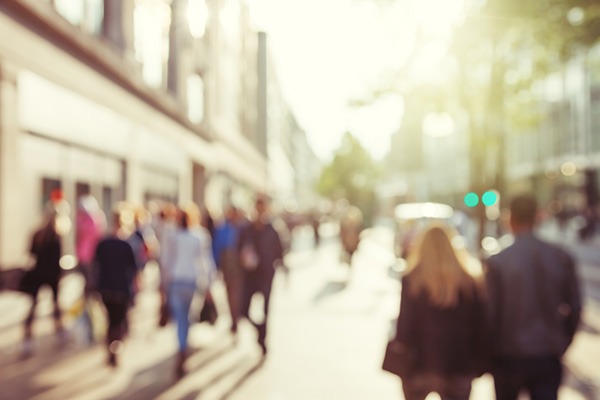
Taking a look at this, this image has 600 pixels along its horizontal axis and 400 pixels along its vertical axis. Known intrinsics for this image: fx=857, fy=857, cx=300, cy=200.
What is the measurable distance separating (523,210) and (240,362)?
5.44 metres

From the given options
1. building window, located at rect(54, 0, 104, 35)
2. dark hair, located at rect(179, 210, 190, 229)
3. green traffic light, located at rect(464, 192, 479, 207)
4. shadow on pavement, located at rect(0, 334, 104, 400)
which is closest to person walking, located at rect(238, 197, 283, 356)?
dark hair, located at rect(179, 210, 190, 229)

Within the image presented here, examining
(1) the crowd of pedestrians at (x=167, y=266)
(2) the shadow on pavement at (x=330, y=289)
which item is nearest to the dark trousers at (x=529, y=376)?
(1) the crowd of pedestrians at (x=167, y=266)

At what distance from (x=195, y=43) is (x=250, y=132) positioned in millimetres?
27548

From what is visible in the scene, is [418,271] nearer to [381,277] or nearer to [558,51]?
[558,51]

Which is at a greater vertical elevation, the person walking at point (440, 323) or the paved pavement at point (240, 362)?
the person walking at point (440, 323)

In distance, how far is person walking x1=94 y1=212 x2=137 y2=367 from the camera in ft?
29.6

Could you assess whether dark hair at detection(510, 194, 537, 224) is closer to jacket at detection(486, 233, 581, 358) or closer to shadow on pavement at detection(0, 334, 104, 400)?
jacket at detection(486, 233, 581, 358)

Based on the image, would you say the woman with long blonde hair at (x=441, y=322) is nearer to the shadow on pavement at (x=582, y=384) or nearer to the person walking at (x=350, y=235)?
the shadow on pavement at (x=582, y=384)

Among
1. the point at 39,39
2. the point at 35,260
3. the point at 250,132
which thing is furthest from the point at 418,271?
the point at 250,132

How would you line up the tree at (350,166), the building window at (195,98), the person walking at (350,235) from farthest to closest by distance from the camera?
the tree at (350,166) < the building window at (195,98) < the person walking at (350,235)

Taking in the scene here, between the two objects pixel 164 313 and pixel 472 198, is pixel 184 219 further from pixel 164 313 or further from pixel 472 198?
pixel 472 198

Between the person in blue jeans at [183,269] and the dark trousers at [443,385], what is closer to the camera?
the dark trousers at [443,385]

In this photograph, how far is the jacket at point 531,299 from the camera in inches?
185

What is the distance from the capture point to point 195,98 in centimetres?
3619
